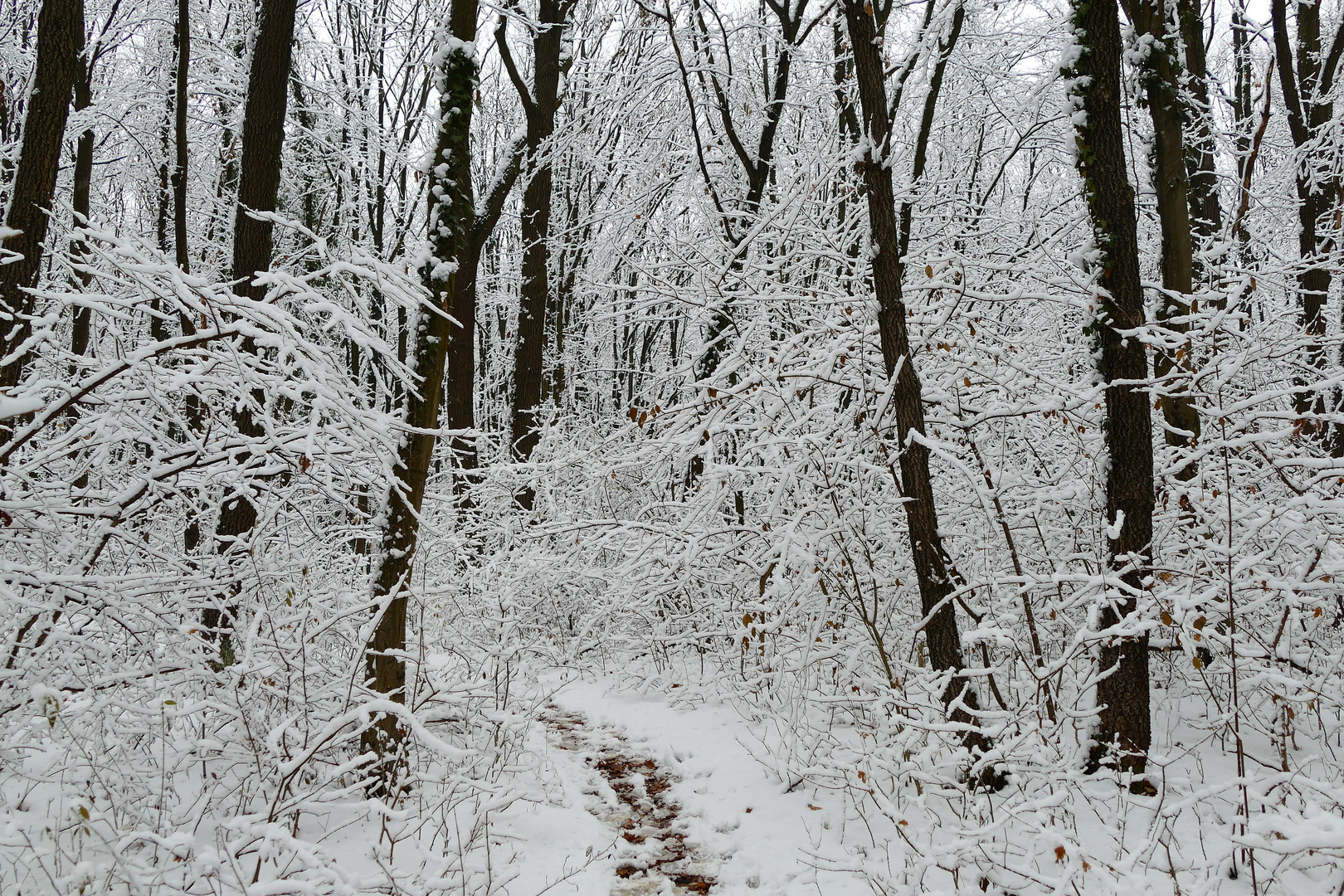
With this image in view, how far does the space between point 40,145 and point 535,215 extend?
776cm

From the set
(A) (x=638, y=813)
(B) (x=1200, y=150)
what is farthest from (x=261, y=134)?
(B) (x=1200, y=150)

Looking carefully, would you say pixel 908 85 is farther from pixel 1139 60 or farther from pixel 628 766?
pixel 628 766

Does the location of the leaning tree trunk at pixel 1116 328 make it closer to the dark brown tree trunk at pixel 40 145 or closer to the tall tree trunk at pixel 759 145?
the tall tree trunk at pixel 759 145

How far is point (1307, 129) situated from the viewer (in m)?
7.80

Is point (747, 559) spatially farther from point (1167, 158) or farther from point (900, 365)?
point (1167, 158)

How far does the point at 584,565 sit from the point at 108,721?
4.86m

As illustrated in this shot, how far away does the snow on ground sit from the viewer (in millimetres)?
3730

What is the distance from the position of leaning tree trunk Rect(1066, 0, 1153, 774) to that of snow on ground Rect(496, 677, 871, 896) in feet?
5.34

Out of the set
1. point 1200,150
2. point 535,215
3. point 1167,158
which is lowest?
point 1167,158

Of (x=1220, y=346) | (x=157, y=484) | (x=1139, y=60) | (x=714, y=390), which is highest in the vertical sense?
(x=1139, y=60)

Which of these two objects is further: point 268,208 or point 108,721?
point 268,208

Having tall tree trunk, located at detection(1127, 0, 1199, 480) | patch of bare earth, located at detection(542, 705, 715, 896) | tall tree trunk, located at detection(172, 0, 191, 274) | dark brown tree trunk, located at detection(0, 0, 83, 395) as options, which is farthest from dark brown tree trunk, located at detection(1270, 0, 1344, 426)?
tall tree trunk, located at detection(172, 0, 191, 274)

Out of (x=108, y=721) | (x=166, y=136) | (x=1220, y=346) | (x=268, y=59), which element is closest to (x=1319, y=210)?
(x=1220, y=346)

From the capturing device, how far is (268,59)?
573 centimetres
